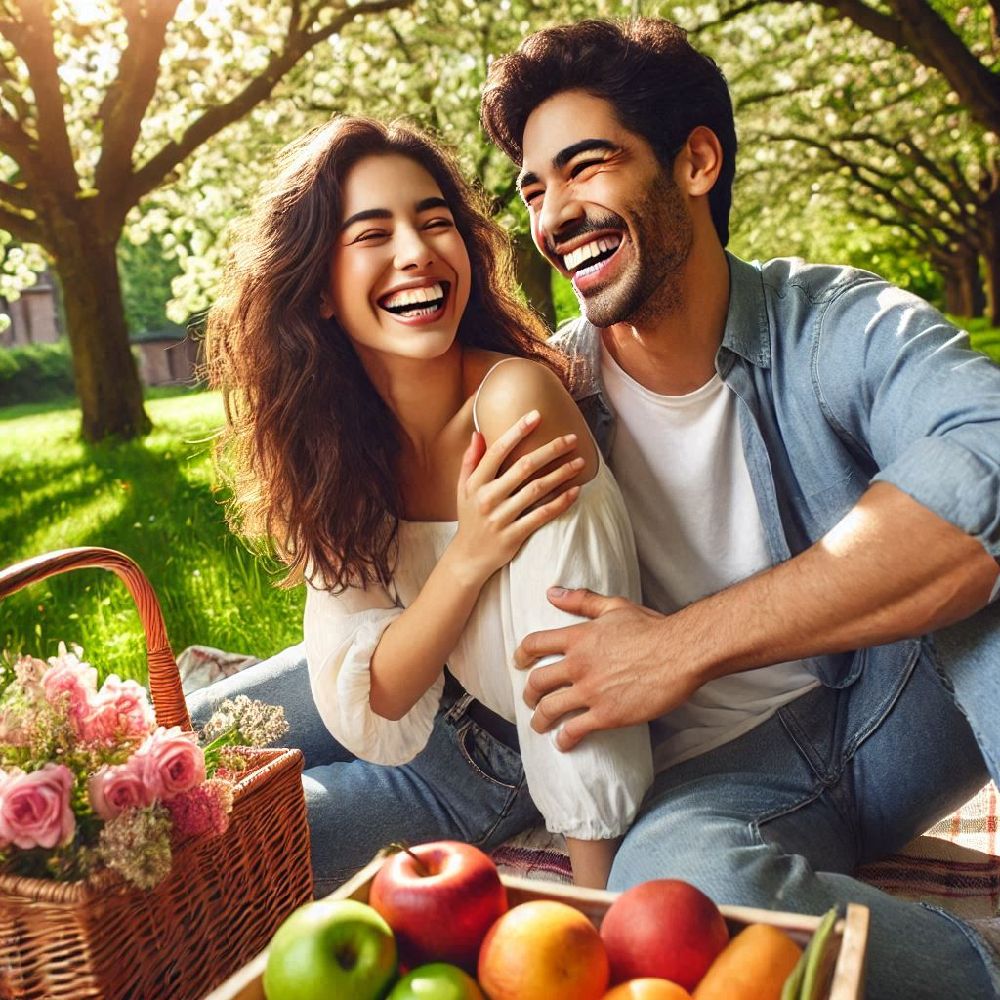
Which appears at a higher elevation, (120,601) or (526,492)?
(526,492)

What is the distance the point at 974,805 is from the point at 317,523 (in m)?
1.75

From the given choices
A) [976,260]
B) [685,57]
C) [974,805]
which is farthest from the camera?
[976,260]

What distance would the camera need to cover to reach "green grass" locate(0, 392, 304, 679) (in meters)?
4.75

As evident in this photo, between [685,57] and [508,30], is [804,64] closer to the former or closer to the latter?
[508,30]

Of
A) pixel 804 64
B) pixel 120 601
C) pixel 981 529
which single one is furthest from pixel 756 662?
pixel 804 64

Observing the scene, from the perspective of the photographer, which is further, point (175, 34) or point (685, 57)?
point (175, 34)

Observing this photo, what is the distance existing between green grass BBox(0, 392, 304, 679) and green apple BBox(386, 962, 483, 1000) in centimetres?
→ 179

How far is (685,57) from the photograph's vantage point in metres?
2.42

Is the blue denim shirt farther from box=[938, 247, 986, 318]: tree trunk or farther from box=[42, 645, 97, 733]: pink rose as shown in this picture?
box=[938, 247, 986, 318]: tree trunk

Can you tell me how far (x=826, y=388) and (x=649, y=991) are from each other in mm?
1381

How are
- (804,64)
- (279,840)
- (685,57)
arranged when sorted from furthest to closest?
(804,64) < (685,57) < (279,840)

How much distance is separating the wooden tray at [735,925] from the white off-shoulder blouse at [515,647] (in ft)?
2.26

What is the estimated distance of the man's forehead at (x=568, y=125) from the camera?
2309 millimetres

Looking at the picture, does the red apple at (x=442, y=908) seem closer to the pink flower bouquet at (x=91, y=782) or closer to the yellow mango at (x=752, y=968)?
the yellow mango at (x=752, y=968)
